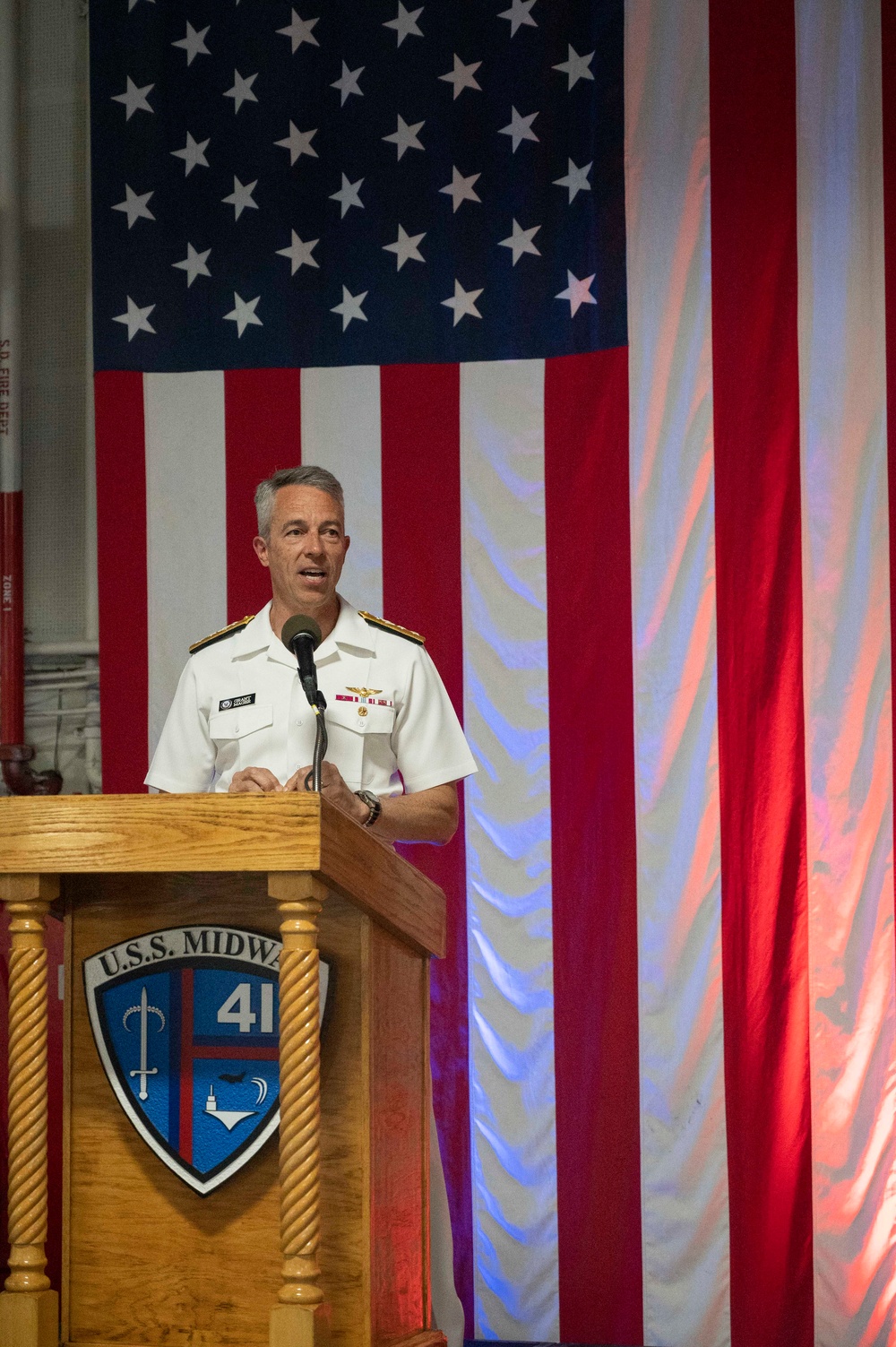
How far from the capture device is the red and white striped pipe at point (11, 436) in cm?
418

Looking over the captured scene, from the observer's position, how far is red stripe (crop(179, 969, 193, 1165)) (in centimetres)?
199

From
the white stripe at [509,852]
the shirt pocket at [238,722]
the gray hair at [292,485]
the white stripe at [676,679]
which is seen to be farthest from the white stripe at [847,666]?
the shirt pocket at [238,722]

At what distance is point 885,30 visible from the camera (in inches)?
155

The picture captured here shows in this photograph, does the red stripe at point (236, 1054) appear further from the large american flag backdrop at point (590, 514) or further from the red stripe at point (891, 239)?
the red stripe at point (891, 239)

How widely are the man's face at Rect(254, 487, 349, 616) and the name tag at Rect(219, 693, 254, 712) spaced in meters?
0.18

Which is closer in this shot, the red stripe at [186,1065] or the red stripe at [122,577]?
the red stripe at [186,1065]

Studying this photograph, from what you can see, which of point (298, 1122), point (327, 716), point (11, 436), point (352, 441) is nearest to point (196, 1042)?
point (298, 1122)

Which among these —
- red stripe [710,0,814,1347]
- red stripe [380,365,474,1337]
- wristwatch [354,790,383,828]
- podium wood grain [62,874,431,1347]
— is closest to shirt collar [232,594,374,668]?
wristwatch [354,790,383,828]

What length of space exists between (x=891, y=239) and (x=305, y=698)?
214cm

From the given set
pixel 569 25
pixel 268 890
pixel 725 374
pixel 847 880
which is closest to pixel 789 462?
pixel 725 374

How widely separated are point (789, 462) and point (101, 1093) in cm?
252

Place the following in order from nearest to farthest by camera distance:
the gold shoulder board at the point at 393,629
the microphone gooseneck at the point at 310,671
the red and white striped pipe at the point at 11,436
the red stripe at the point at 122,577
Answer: the microphone gooseneck at the point at 310,671, the gold shoulder board at the point at 393,629, the red stripe at the point at 122,577, the red and white striped pipe at the point at 11,436

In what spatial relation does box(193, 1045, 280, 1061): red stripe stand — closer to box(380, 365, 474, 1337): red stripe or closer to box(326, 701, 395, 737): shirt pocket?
box(326, 701, 395, 737): shirt pocket

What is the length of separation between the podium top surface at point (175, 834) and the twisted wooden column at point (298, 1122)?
43mm
